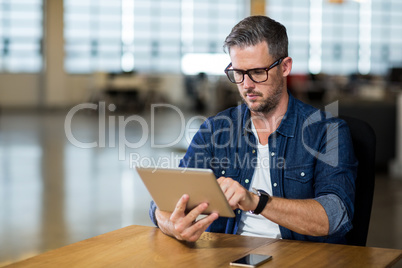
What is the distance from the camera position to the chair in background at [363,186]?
6.53 ft

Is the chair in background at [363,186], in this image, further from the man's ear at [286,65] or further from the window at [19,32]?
the window at [19,32]

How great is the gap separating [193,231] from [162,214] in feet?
0.70

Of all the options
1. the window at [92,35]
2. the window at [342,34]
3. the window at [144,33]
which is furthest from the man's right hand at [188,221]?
the window at [342,34]

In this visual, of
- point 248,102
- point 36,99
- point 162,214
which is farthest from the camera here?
point 36,99

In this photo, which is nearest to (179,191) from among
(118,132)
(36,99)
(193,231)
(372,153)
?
(193,231)

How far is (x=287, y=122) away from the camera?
2.02 meters

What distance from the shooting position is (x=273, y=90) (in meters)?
1.96

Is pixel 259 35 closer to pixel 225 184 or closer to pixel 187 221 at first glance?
pixel 225 184

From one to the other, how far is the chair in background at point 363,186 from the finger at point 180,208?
69 centimetres

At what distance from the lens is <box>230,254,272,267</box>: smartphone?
141 cm

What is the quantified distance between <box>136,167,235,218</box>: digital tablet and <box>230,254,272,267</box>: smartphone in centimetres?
13

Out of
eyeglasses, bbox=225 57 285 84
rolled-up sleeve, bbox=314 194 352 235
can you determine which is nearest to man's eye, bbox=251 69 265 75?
eyeglasses, bbox=225 57 285 84

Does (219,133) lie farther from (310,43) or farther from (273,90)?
(310,43)

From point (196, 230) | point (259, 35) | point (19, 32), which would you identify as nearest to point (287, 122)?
point (259, 35)
